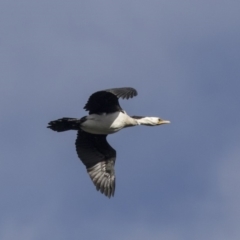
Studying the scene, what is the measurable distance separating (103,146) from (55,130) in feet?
7.13

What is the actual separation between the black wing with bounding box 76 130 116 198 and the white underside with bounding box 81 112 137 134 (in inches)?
43.7

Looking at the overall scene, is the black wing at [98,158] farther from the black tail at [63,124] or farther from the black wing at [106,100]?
the black wing at [106,100]

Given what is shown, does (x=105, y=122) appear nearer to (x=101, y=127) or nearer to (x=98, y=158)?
(x=101, y=127)

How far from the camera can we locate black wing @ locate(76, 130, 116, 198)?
32.0 meters

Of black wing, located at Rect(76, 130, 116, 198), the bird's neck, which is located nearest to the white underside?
the bird's neck

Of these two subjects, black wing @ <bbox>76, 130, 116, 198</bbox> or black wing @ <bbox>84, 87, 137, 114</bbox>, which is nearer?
black wing @ <bbox>84, 87, 137, 114</bbox>

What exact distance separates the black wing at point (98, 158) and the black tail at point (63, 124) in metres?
1.00

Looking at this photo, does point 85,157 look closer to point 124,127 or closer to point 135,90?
point 124,127

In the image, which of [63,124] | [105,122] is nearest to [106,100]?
[105,122]

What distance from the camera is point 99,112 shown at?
30953mm

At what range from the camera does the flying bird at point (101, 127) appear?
100 ft

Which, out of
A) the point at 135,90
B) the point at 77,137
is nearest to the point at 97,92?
the point at 135,90

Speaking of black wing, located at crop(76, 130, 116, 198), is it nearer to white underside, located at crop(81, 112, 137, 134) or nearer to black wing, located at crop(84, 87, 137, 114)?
white underside, located at crop(81, 112, 137, 134)

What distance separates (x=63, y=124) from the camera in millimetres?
31078
